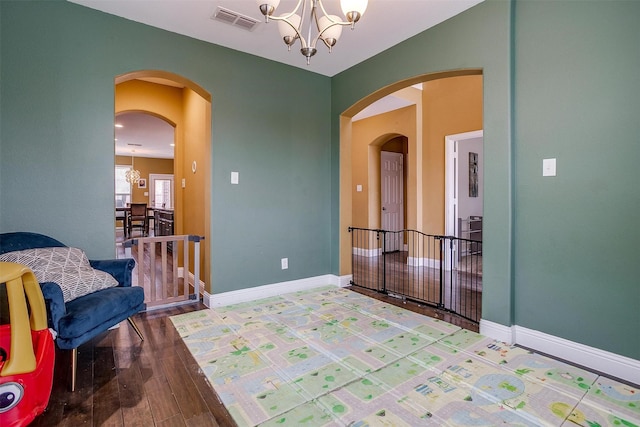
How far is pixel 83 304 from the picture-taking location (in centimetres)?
207

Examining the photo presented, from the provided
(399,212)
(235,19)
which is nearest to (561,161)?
(235,19)

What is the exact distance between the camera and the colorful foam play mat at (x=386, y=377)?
5.57 ft

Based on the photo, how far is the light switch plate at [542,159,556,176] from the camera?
7.75 ft

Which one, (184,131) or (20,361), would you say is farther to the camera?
(184,131)

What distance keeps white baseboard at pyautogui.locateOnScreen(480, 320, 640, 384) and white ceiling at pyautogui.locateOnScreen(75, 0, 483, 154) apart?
8.93ft

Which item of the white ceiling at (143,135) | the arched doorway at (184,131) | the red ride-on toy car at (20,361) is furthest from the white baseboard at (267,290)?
the white ceiling at (143,135)

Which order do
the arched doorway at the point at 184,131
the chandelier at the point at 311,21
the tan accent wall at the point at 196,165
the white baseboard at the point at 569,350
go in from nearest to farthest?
the chandelier at the point at 311,21 → the white baseboard at the point at 569,350 → the tan accent wall at the point at 196,165 → the arched doorway at the point at 184,131

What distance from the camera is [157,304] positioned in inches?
133

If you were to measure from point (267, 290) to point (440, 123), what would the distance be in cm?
399

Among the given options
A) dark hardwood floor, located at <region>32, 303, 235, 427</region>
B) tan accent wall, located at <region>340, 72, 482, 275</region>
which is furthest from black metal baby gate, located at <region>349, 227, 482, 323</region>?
dark hardwood floor, located at <region>32, 303, 235, 427</region>

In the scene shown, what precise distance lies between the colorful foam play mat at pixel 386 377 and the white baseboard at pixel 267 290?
15.7 inches

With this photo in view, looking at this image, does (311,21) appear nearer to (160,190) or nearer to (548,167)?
(548,167)

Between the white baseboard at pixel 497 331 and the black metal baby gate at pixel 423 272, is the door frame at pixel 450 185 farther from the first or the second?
the white baseboard at pixel 497 331

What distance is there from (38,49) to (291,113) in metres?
2.40
